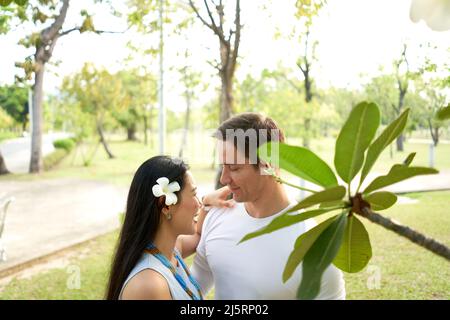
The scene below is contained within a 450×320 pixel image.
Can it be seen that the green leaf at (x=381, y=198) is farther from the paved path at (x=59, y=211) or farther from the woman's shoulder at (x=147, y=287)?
the paved path at (x=59, y=211)

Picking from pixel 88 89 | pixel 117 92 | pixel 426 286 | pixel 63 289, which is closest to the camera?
pixel 426 286

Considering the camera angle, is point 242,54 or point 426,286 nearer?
point 426,286

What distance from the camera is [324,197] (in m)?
0.29

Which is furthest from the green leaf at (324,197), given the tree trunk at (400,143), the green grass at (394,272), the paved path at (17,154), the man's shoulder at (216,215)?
the paved path at (17,154)

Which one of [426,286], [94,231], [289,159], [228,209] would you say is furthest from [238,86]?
[289,159]

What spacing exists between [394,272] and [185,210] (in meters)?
1.34

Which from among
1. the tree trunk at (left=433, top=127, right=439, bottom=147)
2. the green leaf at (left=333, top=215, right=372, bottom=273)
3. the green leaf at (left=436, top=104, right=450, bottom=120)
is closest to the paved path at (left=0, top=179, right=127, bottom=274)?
the tree trunk at (left=433, top=127, right=439, bottom=147)

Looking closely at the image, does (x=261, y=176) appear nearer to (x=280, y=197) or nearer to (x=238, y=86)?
(x=280, y=197)

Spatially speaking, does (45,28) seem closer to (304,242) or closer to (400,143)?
(400,143)

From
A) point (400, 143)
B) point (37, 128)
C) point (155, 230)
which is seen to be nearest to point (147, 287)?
point (155, 230)

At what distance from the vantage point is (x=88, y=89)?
110 inches

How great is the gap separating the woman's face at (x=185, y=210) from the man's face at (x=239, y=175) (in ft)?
0.17

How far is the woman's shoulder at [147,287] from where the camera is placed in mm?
615

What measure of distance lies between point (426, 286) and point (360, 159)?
145 centimetres
